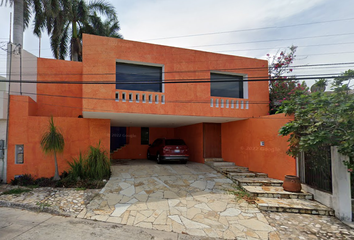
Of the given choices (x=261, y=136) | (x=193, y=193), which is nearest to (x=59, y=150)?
(x=193, y=193)

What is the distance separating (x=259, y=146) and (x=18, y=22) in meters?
12.1

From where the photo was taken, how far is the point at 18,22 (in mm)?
9438

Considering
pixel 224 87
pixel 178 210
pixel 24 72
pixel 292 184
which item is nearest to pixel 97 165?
pixel 178 210

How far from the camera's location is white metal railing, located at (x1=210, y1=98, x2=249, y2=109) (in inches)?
361

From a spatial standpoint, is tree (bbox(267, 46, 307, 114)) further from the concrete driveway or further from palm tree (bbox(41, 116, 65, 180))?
palm tree (bbox(41, 116, 65, 180))

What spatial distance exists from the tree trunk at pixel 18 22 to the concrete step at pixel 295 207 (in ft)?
37.5

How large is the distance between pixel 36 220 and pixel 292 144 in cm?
747

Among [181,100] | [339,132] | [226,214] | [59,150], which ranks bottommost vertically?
[226,214]

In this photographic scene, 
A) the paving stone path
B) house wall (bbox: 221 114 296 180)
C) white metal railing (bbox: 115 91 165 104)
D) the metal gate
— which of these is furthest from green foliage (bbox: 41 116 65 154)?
the metal gate

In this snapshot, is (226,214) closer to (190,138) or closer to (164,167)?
(164,167)

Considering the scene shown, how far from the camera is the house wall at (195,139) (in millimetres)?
11625

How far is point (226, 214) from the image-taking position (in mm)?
5605

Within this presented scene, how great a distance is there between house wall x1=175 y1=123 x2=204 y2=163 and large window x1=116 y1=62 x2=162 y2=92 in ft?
13.4

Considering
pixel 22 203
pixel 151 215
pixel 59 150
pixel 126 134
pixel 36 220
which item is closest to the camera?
pixel 36 220
